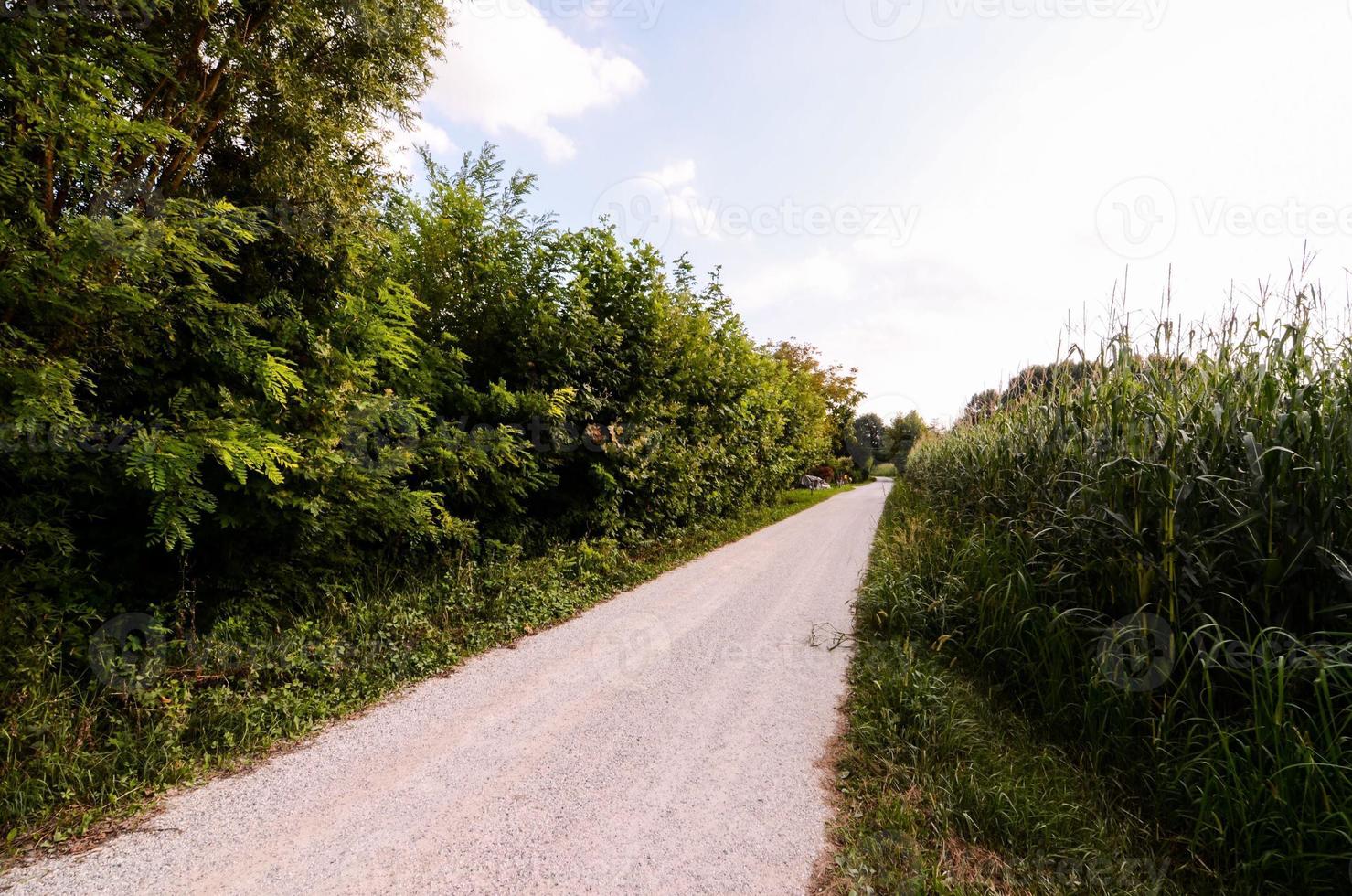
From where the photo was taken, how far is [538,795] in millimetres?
2529

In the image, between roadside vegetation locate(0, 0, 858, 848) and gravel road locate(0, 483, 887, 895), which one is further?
roadside vegetation locate(0, 0, 858, 848)

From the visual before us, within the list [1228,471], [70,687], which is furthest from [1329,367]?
[70,687]

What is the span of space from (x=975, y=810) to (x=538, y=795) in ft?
6.82

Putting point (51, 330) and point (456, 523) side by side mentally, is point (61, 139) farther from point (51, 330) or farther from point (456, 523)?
point (456, 523)

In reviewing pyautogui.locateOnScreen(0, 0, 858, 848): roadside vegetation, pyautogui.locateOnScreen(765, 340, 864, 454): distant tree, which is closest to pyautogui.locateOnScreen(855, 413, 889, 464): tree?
pyautogui.locateOnScreen(765, 340, 864, 454): distant tree

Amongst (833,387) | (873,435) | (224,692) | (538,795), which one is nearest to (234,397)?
(224,692)

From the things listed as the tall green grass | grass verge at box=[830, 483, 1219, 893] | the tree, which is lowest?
grass verge at box=[830, 483, 1219, 893]

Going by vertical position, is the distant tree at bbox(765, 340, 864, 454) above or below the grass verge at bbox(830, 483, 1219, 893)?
above

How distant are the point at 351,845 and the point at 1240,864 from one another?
3.60 metres

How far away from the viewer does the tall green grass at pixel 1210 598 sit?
80.3 inches

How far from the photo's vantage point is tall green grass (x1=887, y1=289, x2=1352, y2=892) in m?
2.04

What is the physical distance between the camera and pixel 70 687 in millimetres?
2693

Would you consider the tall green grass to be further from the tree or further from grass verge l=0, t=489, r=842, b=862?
the tree

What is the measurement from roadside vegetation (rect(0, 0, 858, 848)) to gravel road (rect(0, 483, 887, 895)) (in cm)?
43
